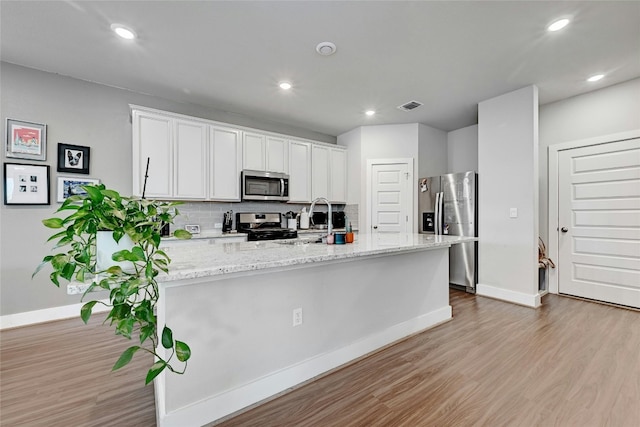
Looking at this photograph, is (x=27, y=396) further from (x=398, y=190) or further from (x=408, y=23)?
(x=398, y=190)

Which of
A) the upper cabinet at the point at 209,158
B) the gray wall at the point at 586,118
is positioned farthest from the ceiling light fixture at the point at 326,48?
the gray wall at the point at 586,118

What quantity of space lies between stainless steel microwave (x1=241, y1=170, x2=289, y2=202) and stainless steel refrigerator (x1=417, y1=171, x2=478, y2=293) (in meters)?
2.34

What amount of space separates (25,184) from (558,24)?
5293 millimetres

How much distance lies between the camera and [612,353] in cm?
226

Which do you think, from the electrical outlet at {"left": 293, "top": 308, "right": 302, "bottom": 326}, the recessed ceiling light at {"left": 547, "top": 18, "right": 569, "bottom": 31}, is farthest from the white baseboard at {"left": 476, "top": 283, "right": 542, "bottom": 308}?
the electrical outlet at {"left": 293, "top": 308, "right": 302, "bottom": 326}

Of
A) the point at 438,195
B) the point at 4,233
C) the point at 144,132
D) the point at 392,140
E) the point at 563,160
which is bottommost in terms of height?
the point at 4,233

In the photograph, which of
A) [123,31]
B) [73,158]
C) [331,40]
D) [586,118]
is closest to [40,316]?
[73,158]

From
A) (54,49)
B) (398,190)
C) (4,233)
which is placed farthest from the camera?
(398,190)

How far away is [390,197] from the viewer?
4.95 m

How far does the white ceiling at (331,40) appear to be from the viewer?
217 cm

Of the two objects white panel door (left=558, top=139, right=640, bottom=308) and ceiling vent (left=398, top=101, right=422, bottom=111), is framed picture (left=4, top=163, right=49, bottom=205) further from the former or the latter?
white panel door (left=558, top=139, right=640, bottom=308)

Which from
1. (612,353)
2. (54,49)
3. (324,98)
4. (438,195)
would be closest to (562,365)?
(612,353)

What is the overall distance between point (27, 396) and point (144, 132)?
267cm

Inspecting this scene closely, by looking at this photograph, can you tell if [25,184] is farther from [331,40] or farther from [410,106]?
[410,106]
